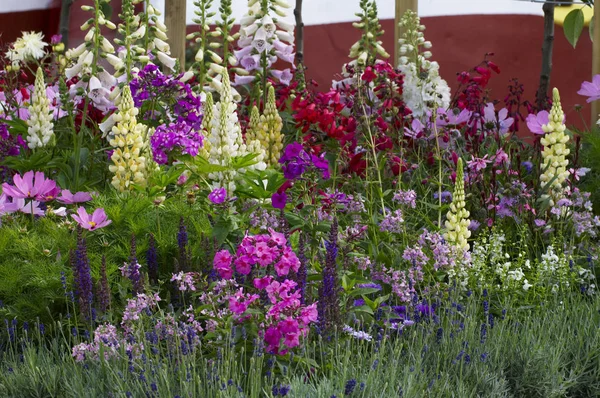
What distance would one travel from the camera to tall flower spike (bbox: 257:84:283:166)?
512cm

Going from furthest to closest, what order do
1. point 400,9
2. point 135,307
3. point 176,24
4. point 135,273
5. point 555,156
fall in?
1. point 400,9
2. point 176,24
3. point 555,156
4. point 135,273
5. point 135,307

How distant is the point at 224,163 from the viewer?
14.4 ft

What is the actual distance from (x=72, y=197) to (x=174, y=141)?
573 millimetres

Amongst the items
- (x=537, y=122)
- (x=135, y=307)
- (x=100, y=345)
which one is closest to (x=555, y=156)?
(x=537, y=122)

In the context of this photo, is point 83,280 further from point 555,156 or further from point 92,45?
point 555,156

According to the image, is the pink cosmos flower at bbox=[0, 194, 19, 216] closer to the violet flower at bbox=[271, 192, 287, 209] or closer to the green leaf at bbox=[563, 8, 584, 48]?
the violet flower at bbox=[271, 192, 287, 209]

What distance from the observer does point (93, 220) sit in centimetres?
398

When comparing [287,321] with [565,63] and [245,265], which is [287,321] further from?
[565,63]

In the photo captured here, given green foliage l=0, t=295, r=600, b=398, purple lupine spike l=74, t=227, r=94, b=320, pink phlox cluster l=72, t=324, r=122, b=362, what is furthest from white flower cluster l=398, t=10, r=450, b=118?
pink phlox cluster l=72, t=324, r=122, b=362

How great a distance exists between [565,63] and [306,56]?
94.0 inches

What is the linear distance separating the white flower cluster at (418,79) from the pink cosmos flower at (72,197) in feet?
7.93

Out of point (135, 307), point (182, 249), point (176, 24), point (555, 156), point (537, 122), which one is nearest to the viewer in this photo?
point (135, 307)

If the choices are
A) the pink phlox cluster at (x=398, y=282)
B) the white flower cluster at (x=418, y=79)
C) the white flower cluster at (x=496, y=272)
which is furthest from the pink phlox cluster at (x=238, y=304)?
the white flower cluster at (x=418, y=79)

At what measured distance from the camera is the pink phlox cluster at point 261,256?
2.94 m
